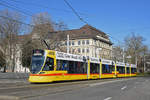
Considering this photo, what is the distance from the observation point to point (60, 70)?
20844mm

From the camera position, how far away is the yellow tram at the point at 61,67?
19.2 meters

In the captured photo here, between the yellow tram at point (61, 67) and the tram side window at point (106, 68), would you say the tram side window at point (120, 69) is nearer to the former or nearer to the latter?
the tram side window at point (106, 68)

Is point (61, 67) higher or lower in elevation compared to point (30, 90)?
higher

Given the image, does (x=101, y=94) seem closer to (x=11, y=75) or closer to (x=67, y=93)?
(x=67, y=93)

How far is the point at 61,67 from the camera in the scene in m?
21.1

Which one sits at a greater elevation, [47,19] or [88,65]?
[47,19]

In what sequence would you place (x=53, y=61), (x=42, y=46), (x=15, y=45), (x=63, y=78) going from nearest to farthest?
(x=53, y=61)
(x=63, y=78)
(x=42, y=46)
(x=15, y=45)

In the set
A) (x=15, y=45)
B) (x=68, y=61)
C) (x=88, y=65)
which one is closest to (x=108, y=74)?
(x=88, y=65)

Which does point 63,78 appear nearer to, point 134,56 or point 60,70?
point 60,70

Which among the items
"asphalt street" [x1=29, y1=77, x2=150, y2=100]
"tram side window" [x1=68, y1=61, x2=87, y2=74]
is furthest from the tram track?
"tram side window" [x1=68, y1=61, x2=87, y2=74]

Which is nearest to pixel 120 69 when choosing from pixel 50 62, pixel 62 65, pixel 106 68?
pixel 106 68

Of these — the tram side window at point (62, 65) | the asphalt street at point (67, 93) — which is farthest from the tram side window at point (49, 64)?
the asphalt street at point (67, 93)

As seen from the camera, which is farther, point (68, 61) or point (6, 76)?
point (6, 76)

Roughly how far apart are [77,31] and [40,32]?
4397 cm
